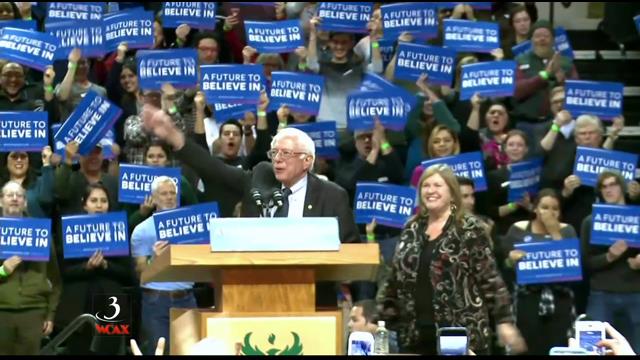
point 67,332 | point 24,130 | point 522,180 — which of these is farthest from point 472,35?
point 67,332

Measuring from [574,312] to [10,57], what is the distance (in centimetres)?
411

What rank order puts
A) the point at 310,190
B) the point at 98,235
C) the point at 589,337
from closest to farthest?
the point at 589,337 → the point at 310,190 → the point at 98,235

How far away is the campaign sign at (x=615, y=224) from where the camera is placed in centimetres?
1032

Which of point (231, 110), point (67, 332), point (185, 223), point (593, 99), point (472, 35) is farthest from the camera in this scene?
point (472, 35)

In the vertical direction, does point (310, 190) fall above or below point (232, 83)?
below

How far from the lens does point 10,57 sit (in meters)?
11.1

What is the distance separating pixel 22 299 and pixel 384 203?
2341mm

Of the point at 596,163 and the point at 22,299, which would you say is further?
the point at 596,163

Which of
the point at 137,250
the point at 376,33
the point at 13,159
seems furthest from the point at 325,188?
the point at 376,33

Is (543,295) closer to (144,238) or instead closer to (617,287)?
(617,287)

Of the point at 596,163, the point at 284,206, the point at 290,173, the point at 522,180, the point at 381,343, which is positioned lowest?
the point at 381,343

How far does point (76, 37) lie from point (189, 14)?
966 millimetres

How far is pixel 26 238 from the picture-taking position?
385 inches

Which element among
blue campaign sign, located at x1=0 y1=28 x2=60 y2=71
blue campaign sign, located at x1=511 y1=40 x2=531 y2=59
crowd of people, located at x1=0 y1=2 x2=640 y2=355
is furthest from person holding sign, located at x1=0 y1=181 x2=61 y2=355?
blue campaign sign, located at x1=511 y1=40 x2=531 y2=59
